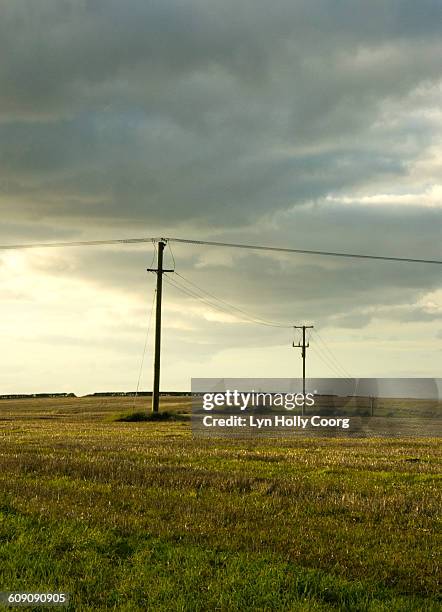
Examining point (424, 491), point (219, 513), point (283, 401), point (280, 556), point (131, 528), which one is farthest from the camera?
point (283, 401)

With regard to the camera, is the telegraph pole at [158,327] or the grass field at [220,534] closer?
the grass field at [220,534]

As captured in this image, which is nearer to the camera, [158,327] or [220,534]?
[220,534]

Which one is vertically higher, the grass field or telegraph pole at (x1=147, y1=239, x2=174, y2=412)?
telegraph pole at (x1=147, y1=239, x2=174, y2=412)

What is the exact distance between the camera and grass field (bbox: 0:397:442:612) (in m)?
8.95

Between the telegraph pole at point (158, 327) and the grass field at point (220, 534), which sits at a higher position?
the telegraph pole at point (158, 327)

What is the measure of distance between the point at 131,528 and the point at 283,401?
7976cm

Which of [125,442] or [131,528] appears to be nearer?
[131,528]

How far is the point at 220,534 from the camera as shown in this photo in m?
11.6

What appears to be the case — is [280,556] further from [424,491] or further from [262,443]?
[262,443]

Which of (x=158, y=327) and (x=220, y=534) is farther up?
(x=158, y=327)

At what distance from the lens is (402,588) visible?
927 centimetres

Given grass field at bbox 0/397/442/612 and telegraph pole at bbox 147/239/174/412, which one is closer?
grass field at bbox 0/397/442/612

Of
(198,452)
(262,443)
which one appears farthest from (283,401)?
(198,452)

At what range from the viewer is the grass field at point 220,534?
352 inches
